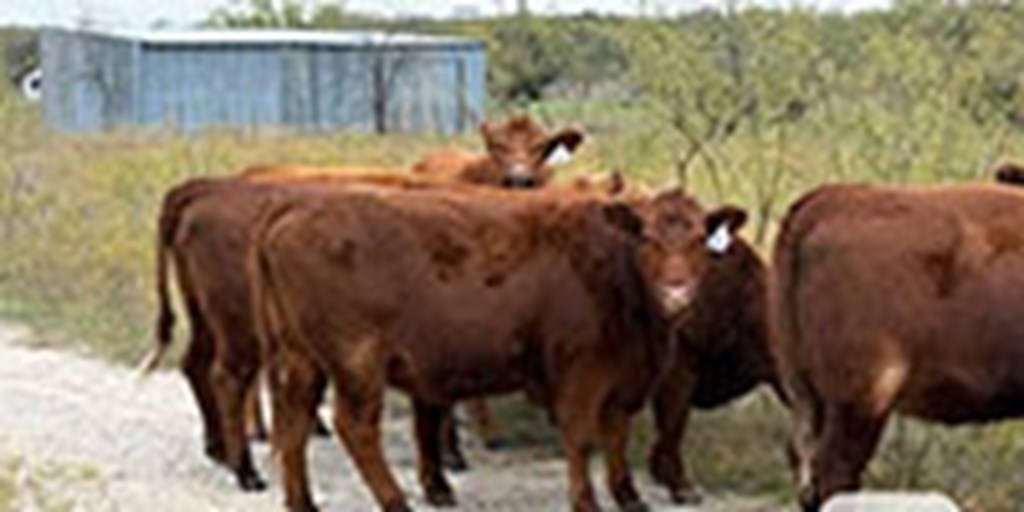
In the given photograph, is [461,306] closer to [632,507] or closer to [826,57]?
[632,507]

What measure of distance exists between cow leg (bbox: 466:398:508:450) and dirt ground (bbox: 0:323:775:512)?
123mm

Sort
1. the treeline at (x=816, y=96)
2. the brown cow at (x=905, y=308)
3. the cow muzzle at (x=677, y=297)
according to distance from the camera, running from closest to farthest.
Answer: the brown cow at (x=905, y=308) → the cow muzzle at (x=677, y=297) → the treeline at (x=816, y=96)

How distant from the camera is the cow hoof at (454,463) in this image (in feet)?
42.3

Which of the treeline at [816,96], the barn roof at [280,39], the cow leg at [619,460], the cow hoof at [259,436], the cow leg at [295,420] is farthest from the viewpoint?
the barn roof at [280,39]

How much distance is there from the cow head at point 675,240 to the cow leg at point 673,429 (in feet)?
3.94

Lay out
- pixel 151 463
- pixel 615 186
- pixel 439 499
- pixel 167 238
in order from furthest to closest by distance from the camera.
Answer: pixel 151 463
pixel 615 186
pixel 167 238
pixel 439 499

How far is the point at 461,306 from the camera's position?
10938 mm

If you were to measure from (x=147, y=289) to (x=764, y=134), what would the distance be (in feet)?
19.4

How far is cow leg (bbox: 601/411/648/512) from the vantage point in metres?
11.5

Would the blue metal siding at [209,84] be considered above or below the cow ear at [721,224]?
below

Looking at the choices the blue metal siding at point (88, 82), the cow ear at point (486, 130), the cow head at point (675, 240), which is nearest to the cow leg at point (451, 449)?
the cow head at point (675, 240)

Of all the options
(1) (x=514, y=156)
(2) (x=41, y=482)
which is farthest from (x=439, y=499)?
(1) (x=514, y=156)

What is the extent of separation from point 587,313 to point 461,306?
2.10ft

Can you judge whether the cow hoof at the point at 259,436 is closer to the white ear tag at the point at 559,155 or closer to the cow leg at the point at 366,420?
the cow leg at the point at 366,420
